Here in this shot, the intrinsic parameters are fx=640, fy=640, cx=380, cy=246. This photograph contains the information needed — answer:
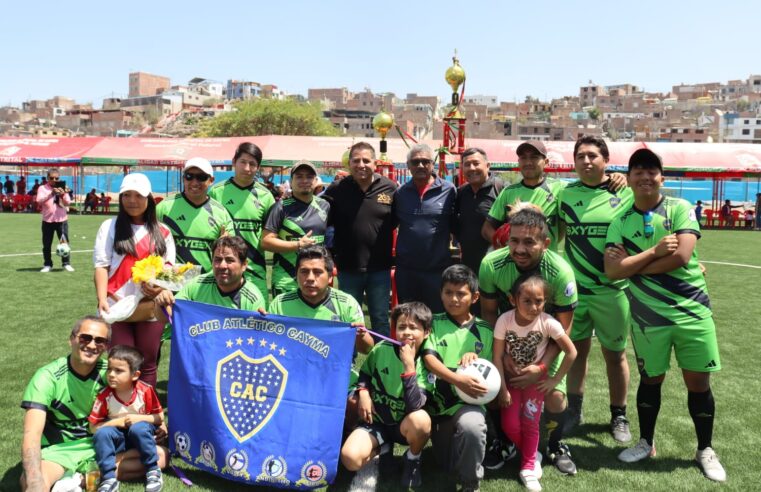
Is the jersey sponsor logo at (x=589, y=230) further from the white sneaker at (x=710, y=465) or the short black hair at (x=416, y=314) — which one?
the white sneaker at (x=710, y=465)

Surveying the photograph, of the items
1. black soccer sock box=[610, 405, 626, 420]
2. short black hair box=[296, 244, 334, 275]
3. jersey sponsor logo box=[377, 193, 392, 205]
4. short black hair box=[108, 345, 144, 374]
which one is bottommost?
black soccer sock box=[610, 405, 626, 420]

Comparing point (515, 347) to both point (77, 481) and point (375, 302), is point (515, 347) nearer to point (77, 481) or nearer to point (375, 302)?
point (375, 302)

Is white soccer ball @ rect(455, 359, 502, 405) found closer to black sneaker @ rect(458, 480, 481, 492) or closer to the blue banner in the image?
black sneaker @ rect(458, 480, 481, 492)

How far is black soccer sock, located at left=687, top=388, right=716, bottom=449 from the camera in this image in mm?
4348

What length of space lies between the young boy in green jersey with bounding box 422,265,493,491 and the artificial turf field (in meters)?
0.27

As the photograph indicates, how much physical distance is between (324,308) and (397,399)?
769 millimetres

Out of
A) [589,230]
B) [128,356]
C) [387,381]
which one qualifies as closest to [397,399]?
[387,381]

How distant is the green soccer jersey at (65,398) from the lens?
12.7 ft

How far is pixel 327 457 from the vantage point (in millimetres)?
3857

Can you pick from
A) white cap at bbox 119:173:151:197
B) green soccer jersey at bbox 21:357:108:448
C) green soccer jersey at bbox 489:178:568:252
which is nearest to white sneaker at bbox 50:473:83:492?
green soccer jersey at bbox 21:357:108:448

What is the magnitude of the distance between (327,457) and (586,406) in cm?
279

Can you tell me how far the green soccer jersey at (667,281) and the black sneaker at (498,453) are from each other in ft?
4.12

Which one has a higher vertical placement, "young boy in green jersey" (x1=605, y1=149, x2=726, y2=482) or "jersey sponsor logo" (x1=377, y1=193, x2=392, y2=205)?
"jersey sponsor logo" (x1=377, y1=193, x2=392, y2=205)

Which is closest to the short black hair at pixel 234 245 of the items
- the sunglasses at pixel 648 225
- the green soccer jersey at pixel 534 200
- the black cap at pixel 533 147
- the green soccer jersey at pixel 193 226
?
the green soccer jersey at pixel 193 226
